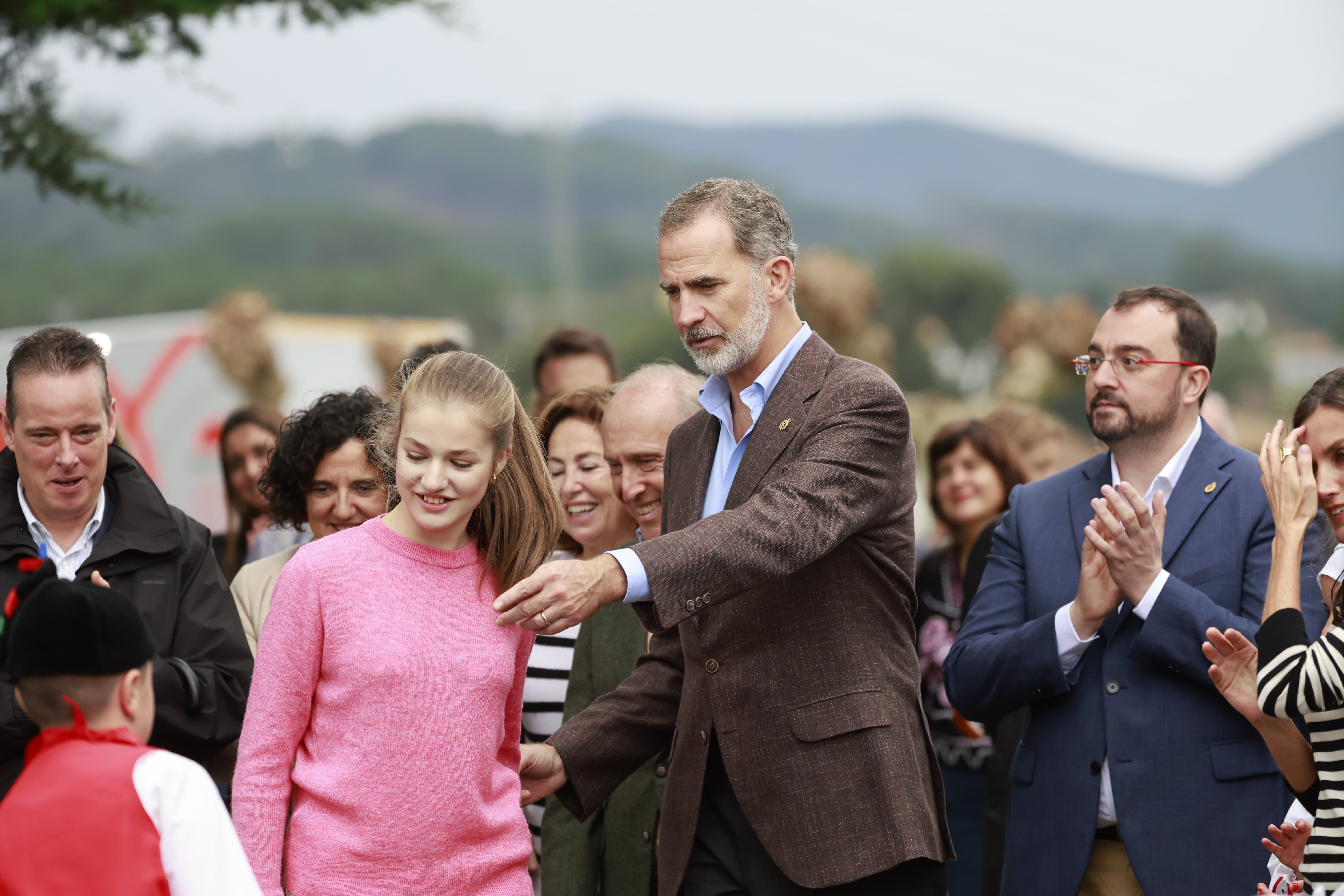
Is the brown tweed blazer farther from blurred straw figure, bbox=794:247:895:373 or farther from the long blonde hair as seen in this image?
blurred straw figure, bbox=794:247:895:373

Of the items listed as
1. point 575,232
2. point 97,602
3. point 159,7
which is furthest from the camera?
point 575,232

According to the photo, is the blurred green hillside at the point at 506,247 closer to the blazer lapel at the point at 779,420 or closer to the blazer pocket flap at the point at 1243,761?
the blazer lapel at the point at 779,420

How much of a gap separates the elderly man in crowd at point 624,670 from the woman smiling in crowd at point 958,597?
184 cm

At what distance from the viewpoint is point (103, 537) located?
3.76 metres

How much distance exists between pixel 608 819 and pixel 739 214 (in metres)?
1.91

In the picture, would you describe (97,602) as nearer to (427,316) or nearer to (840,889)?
(840,889)

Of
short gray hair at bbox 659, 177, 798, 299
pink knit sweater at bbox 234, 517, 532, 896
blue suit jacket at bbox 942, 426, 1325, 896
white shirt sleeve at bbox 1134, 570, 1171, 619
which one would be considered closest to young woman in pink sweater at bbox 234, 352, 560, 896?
pink knit sweater at bbox 234, 517, 532, 896

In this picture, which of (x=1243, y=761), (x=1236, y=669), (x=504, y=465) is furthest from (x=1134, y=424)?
(x=504, y=465)

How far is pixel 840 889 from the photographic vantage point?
329cm

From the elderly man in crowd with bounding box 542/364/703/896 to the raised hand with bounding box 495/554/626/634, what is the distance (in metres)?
1.02

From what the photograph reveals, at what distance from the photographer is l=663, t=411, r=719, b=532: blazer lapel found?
3631mm

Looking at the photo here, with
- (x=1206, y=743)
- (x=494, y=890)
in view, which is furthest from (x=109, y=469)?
(x=1206, y=743)

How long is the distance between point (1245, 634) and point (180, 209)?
563 cm

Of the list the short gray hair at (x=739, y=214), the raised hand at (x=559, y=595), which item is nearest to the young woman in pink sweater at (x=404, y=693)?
the raised hand at (x=559, y=595)
